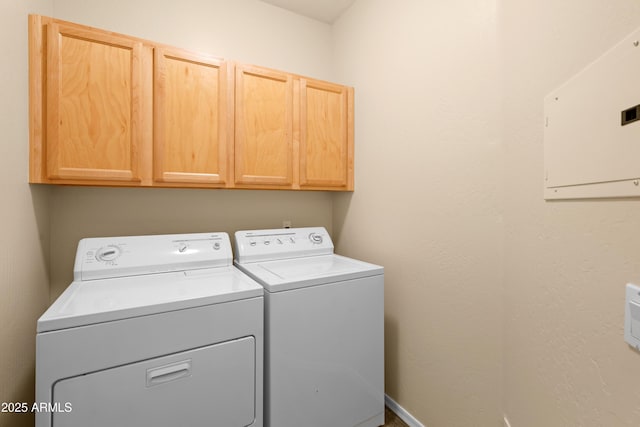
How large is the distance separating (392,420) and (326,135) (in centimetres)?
193

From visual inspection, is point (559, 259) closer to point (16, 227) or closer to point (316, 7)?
point (16, 227)

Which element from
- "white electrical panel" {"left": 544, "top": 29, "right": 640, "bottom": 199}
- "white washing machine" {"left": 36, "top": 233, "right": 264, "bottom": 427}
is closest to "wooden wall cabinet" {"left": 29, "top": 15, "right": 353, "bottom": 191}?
"white washing machine" {"left": 36, "top": 233, "right": 264, "bottom": 427}

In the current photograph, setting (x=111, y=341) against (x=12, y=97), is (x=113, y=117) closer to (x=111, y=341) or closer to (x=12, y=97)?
(x=12, y=97)

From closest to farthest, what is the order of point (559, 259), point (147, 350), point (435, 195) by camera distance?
point (559, 259), point (147, 350), point (435, 195)

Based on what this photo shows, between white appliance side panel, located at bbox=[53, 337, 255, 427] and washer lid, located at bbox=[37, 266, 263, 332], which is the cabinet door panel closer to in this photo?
washer lid, located at bbox=[37, 266, 263, 332]

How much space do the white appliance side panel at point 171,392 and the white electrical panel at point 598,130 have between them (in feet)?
4.32

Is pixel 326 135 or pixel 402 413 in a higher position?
pixel 326 135

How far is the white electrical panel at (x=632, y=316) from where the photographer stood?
1.99ft

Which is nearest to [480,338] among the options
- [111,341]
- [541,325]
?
[541,325]

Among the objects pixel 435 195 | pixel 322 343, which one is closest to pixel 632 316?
pixel 435 195

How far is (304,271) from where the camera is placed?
157cm

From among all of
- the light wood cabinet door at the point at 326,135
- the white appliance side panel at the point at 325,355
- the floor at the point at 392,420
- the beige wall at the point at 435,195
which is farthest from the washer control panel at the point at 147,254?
the floor at the point at 392,420

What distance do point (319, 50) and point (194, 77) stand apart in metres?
1.22

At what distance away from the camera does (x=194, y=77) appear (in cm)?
160
